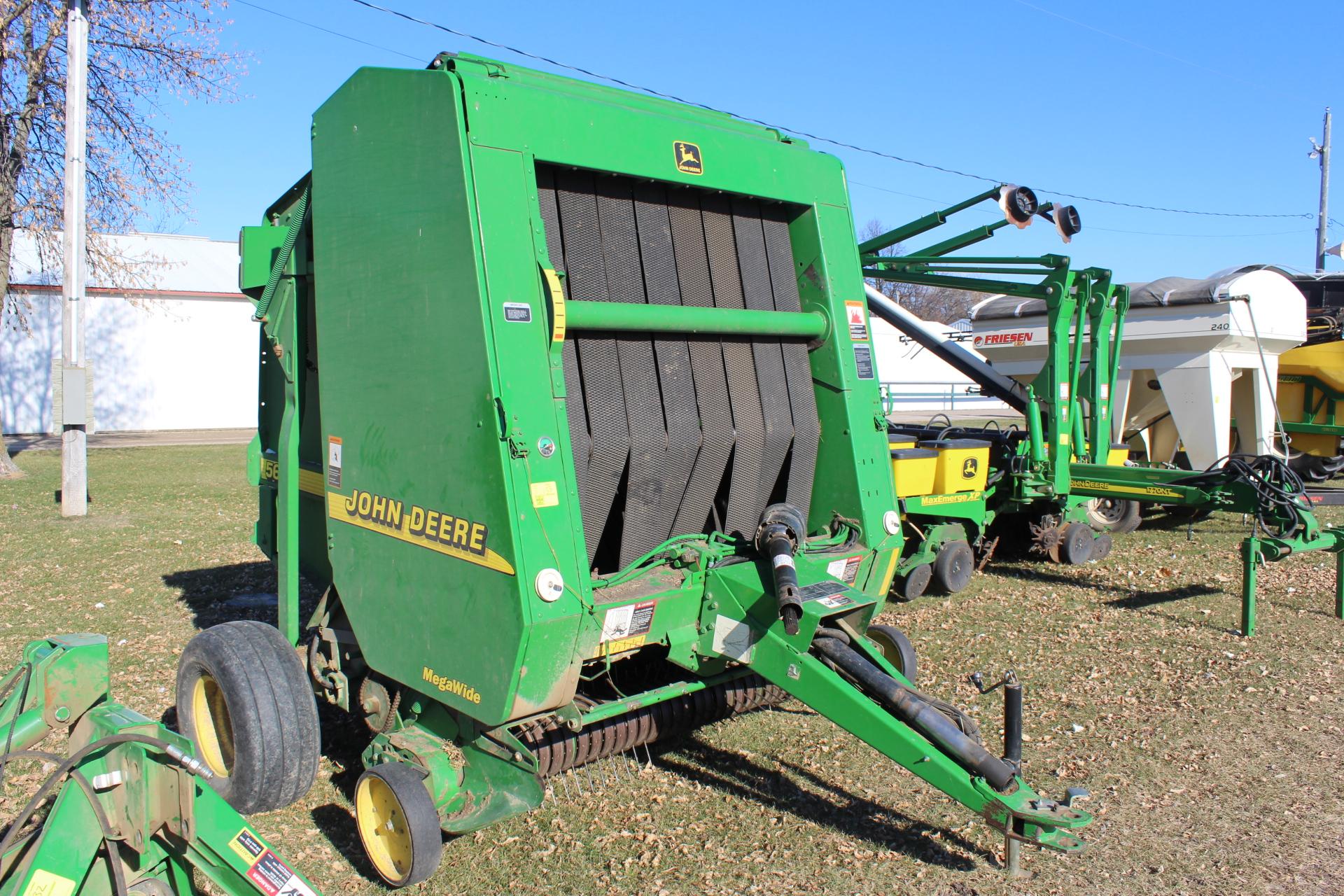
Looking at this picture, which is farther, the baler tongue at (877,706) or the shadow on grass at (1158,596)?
the shadow on grass at (1158,596)

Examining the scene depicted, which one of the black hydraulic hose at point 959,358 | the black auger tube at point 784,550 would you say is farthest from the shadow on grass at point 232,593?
the black hydraulic hose at point 959,358

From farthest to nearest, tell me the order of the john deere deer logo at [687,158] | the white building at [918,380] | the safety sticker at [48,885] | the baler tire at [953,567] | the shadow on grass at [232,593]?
1. the white building at [918,380]
2. the baler tire at [953,567]
3. the shadow on grass at [232,593]
4. the john deere deer logo at [687,158]
5. the safety sticker at [48,885]

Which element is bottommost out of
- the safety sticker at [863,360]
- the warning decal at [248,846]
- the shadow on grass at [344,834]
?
the shadow on grass at [344,834]

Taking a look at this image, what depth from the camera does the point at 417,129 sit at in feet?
12.0

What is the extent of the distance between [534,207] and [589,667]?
197 cm

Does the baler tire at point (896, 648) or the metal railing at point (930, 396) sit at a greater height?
the metal railing at point (930, 396)

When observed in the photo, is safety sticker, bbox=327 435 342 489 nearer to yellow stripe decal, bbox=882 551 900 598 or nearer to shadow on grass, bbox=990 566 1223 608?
yellow stripe decal, bbox=882 551 900 598

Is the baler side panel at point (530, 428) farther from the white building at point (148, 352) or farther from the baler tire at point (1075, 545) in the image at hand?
the white building at point (148, 352)

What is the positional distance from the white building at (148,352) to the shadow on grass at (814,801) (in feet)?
77.7

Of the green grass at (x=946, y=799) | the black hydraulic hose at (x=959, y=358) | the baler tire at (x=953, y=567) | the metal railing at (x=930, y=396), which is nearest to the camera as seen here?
the green grass at (x=946, y=799)

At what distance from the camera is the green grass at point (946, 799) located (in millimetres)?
3699

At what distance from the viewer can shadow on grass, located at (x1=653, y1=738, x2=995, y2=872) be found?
151 inches

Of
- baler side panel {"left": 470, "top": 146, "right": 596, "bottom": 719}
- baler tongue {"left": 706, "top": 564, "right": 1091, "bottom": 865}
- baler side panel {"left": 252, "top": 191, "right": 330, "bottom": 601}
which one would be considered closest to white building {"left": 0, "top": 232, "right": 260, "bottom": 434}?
baler side panel {"left": 252, "top": 191, "right": 330, "bottom": 601}

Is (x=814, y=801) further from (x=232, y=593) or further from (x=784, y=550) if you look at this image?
(x=232, y=593)
